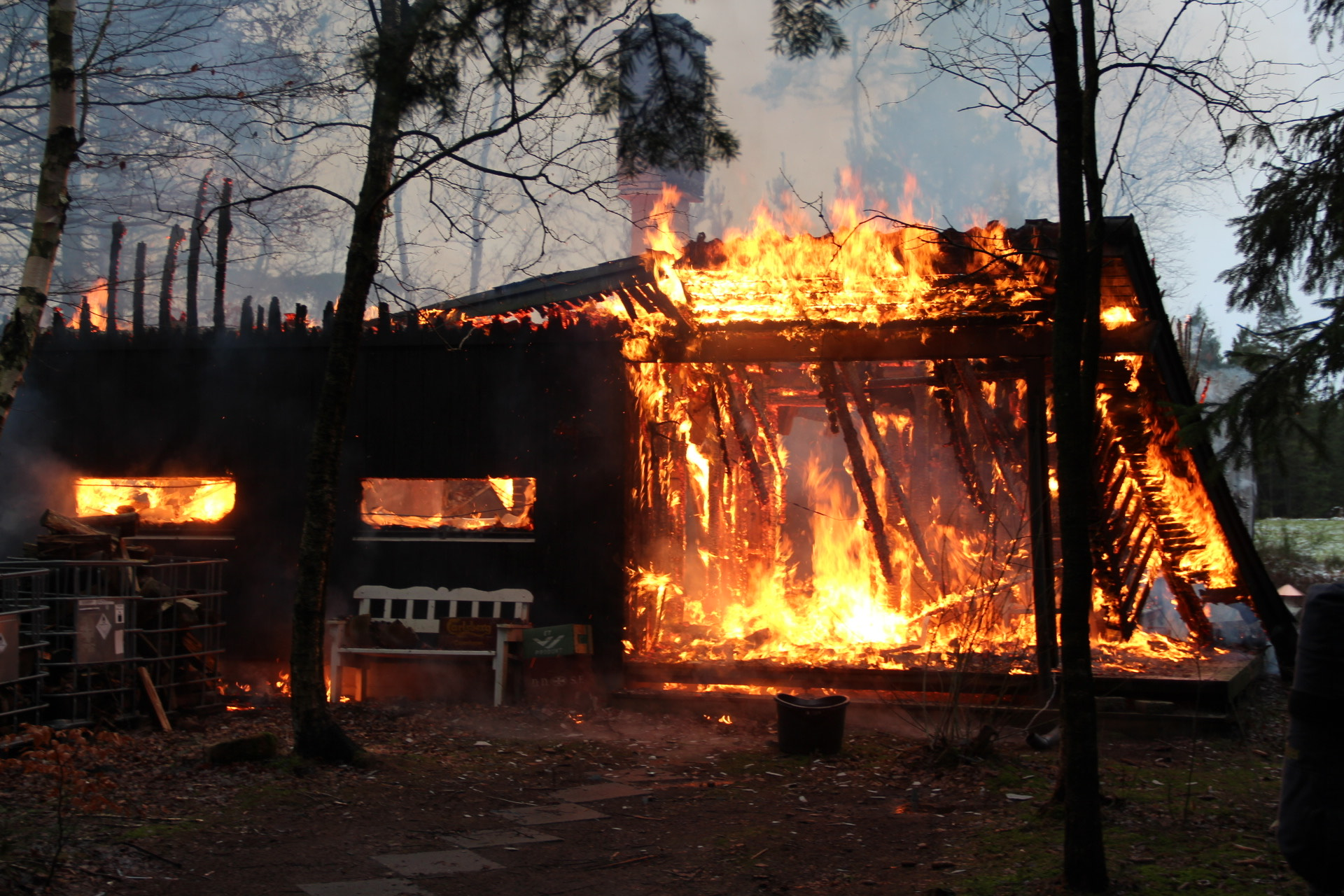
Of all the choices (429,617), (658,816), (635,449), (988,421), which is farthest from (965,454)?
(658,816)

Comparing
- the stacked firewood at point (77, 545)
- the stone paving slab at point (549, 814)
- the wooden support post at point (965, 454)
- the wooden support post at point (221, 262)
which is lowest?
the stone paving slab at point (549, 814)

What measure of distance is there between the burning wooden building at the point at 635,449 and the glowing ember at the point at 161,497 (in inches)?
1.4

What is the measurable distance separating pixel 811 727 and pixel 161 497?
28.3 feet

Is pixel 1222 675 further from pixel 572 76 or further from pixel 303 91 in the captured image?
pixel 303 91

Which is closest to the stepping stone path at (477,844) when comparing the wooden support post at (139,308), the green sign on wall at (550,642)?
the green sign on wall at (550,642)

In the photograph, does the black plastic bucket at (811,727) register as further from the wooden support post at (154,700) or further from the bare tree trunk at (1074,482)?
the wooden support post at (154,700)

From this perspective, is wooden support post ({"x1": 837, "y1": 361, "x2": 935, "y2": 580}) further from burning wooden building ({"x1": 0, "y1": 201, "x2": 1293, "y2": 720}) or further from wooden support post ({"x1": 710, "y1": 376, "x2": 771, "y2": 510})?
wooden support post ({"x1": 710, "y1": 376, "x2": 771, "y2": 510})

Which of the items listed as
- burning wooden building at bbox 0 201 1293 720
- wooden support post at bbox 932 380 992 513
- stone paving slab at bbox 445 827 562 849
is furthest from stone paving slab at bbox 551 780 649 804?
wooden support post at bbox 932 380 992 513

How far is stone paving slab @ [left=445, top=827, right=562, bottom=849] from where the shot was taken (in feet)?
20.9

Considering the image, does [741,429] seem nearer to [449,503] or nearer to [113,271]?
[449,503]

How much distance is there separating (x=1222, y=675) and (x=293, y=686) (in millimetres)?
9052

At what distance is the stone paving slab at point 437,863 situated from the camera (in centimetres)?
572

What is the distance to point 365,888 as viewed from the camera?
5.34 metres

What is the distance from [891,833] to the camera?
6.72 metres
